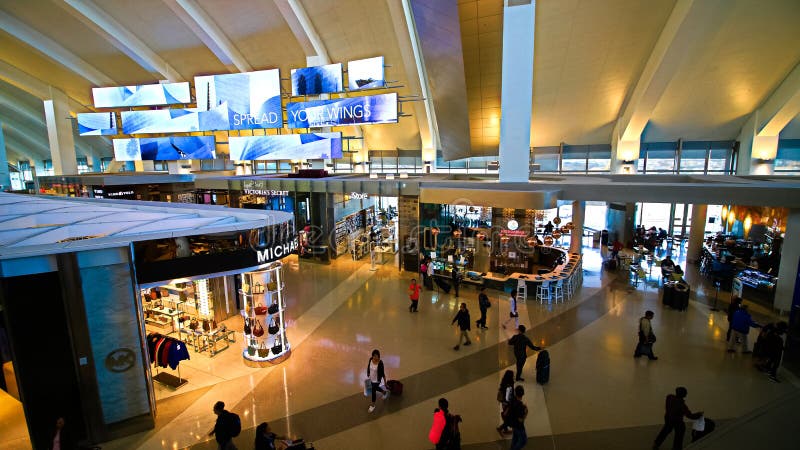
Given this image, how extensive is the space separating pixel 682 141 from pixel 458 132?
1107 cm

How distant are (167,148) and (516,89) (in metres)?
19.9

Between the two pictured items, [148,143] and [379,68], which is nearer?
[379,68]

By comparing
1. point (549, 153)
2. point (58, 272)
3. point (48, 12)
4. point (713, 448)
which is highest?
point (48, 12)

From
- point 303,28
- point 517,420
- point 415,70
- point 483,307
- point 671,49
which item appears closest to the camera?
point 517,420

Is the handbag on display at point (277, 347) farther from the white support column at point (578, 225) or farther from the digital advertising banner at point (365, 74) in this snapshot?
the digital advertising banner at point (365, 74)

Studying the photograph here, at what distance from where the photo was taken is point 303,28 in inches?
627

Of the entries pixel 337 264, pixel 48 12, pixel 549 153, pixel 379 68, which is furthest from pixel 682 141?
pixel 48 12

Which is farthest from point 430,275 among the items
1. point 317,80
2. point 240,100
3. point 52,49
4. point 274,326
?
point 52,49

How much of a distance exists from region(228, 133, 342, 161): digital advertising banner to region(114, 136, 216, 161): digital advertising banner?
254cm

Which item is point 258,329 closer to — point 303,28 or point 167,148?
point 303,28

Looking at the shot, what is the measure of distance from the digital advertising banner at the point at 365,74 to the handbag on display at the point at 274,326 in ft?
38.4

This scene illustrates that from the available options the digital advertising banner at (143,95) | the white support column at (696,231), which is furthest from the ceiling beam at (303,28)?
the white support column at (696,231)

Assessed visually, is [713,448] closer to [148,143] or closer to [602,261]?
[602,261]

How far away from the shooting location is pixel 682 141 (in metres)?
18.3
